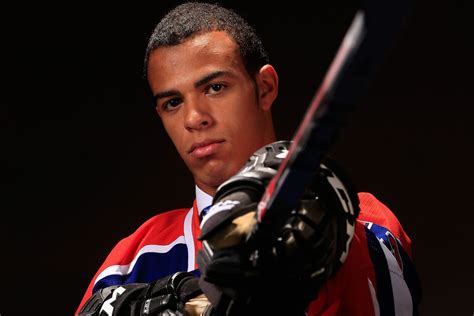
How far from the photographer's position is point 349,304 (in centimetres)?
100

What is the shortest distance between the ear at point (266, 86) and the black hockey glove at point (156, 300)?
280 millimetres

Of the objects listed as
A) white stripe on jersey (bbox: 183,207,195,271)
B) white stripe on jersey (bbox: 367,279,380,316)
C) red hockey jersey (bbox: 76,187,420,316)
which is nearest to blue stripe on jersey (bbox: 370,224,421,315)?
red hockey jersey (bbox: 76,187,420,316)

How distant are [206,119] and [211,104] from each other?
2 centimetres

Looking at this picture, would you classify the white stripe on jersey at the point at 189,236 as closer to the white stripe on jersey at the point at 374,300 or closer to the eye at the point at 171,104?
the eye at the point at 171,104

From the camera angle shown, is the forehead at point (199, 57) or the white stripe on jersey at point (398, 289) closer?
the white stripe on jersey at point (398, 289)

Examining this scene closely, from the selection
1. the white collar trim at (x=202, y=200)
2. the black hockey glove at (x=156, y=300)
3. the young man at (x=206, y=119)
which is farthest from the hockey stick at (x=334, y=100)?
the white collar trim at (x=202, y=200)

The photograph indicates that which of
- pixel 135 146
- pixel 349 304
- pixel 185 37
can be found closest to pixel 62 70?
pixel 135 146

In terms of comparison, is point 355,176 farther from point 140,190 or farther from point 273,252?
point 273,252

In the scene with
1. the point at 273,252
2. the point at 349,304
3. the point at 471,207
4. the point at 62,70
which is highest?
the point at 62,70

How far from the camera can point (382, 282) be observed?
1.05 meters

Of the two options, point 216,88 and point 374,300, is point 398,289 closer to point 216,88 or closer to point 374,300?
point 374,300

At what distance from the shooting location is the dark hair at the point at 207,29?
4.01 feet

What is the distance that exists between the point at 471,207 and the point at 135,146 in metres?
0.67

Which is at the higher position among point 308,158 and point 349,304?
point 308,158
